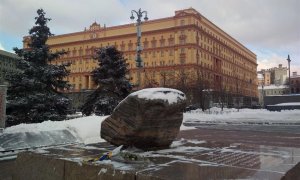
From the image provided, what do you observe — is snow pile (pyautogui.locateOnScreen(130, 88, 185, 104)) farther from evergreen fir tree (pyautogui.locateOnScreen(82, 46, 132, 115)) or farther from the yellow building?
the yellow building

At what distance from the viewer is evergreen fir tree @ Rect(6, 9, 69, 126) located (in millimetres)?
17234

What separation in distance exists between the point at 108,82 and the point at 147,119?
779 inches

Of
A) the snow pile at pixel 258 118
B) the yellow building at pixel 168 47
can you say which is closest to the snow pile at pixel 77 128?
the snow pile at pixel 258 118

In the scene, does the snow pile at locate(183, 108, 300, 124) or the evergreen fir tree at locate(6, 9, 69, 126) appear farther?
the snow pile at locate(183, 108, 300, 124)

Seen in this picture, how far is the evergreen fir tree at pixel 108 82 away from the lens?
25.1 m

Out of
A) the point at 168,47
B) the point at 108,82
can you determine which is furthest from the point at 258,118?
the point at 168,47

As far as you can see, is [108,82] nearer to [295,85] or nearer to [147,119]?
[147,119]

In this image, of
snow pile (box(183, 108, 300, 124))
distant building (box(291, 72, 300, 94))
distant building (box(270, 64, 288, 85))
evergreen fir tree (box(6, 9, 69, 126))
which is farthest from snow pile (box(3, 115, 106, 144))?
distant building (box(270, 64, 288, 85))

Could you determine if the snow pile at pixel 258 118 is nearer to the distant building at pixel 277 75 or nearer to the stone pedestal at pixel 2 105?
the stone pedestal at pixel 2 105

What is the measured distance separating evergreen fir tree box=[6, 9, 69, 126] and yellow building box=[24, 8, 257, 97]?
4554 centimetres

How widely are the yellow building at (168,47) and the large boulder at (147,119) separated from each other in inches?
2280

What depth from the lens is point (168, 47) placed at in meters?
78.3

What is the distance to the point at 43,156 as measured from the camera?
18.6 feet

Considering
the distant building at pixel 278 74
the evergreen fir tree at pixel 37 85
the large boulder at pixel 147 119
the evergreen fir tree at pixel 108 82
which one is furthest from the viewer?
the distant building at pixel 278 74
